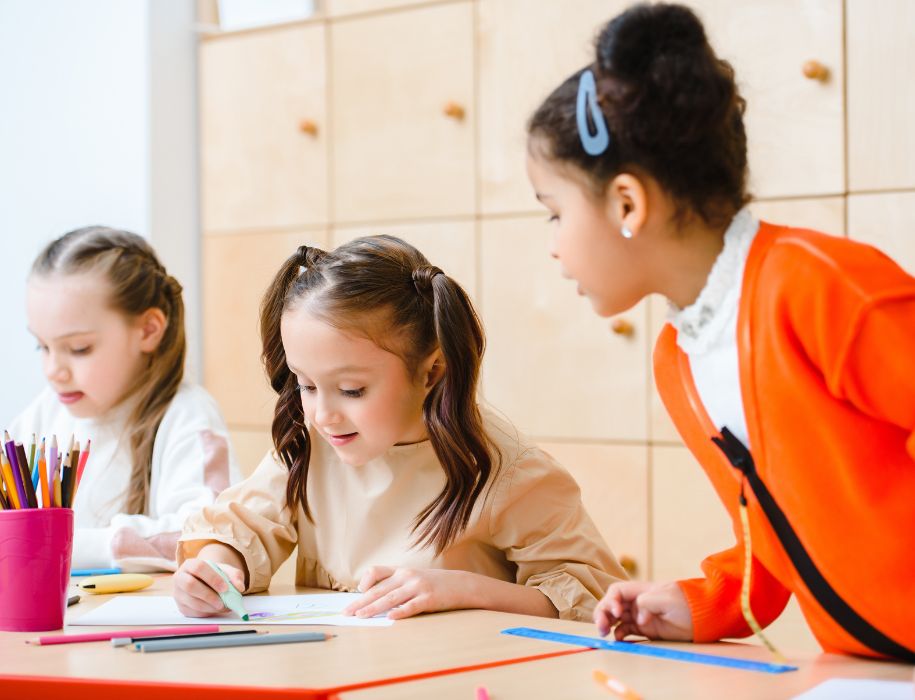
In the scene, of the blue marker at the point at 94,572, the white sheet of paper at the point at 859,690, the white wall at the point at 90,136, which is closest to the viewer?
the white sheet of paper at the point at 859,690

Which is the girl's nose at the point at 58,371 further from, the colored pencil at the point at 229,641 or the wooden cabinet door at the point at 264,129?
the wooden cabinet door at the point at 264,129

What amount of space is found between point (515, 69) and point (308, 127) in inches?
24.1

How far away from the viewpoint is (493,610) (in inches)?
49.8

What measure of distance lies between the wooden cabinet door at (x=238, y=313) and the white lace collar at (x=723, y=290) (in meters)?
2.09

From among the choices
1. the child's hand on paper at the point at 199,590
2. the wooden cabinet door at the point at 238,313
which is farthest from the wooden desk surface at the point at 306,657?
the wooden cabinet door at the point at 238,313

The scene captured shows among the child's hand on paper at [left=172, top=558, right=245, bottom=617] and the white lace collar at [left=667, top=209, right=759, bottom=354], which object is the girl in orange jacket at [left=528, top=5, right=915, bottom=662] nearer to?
the white lace collar at [left=667, top=209, right=759, bottom=354]

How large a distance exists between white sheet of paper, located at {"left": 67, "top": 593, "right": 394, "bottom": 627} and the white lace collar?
0.43 metres

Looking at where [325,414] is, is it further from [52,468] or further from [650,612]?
[650,612]

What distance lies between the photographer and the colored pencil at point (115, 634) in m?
1.05

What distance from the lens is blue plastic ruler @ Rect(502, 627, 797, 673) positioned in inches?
36.8

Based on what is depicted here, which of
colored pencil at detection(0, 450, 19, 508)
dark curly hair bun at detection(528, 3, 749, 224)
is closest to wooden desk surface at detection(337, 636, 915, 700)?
dark curly hair bun at detection(528, 3, 749, 224)

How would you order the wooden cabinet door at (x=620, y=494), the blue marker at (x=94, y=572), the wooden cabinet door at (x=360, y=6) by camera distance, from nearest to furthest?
the blue marker at (x=94, y=572) → the wooden cabinet door at (x=620, y=494) → the wooden cabinet door at (x=360, y=6)

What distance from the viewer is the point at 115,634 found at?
1.08 m

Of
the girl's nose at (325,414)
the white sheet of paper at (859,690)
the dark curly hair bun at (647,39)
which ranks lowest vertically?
the white sheet of paper at (859,690)
